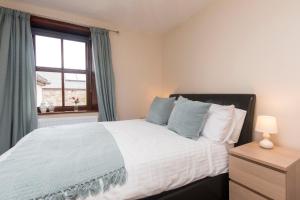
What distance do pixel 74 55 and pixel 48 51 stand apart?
1.30ft

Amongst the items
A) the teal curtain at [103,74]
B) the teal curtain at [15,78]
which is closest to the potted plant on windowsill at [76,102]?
the teal curtain at [103,74]

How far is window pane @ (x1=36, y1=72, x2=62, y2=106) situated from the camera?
2.77 metres

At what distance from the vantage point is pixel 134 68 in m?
3.43

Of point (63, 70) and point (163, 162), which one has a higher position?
point (63, 70)

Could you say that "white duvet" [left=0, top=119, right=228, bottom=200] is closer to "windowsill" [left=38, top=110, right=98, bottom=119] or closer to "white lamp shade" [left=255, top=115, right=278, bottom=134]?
"white lamp shade" [left=255, top=115, right=278, bottom=134]

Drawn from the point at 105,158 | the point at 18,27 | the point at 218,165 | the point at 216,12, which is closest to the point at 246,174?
the point at 218,165

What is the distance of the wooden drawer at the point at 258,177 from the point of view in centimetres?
125

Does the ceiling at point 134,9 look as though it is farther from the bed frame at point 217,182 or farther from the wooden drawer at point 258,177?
the wooden drawer at point 258,177

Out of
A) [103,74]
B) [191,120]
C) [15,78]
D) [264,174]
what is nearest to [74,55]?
[103,74]

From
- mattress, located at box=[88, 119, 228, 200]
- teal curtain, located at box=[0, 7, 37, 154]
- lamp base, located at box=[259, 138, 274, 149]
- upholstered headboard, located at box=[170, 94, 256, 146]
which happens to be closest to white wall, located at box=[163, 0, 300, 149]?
upholstered headboard, located at box=[170, 94, 256, 146]

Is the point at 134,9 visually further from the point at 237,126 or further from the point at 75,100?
the point at 237,126

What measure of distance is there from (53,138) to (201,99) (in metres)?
1.91

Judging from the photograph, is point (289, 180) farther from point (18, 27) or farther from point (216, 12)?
point (18, 27)

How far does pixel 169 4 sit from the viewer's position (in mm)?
2572
